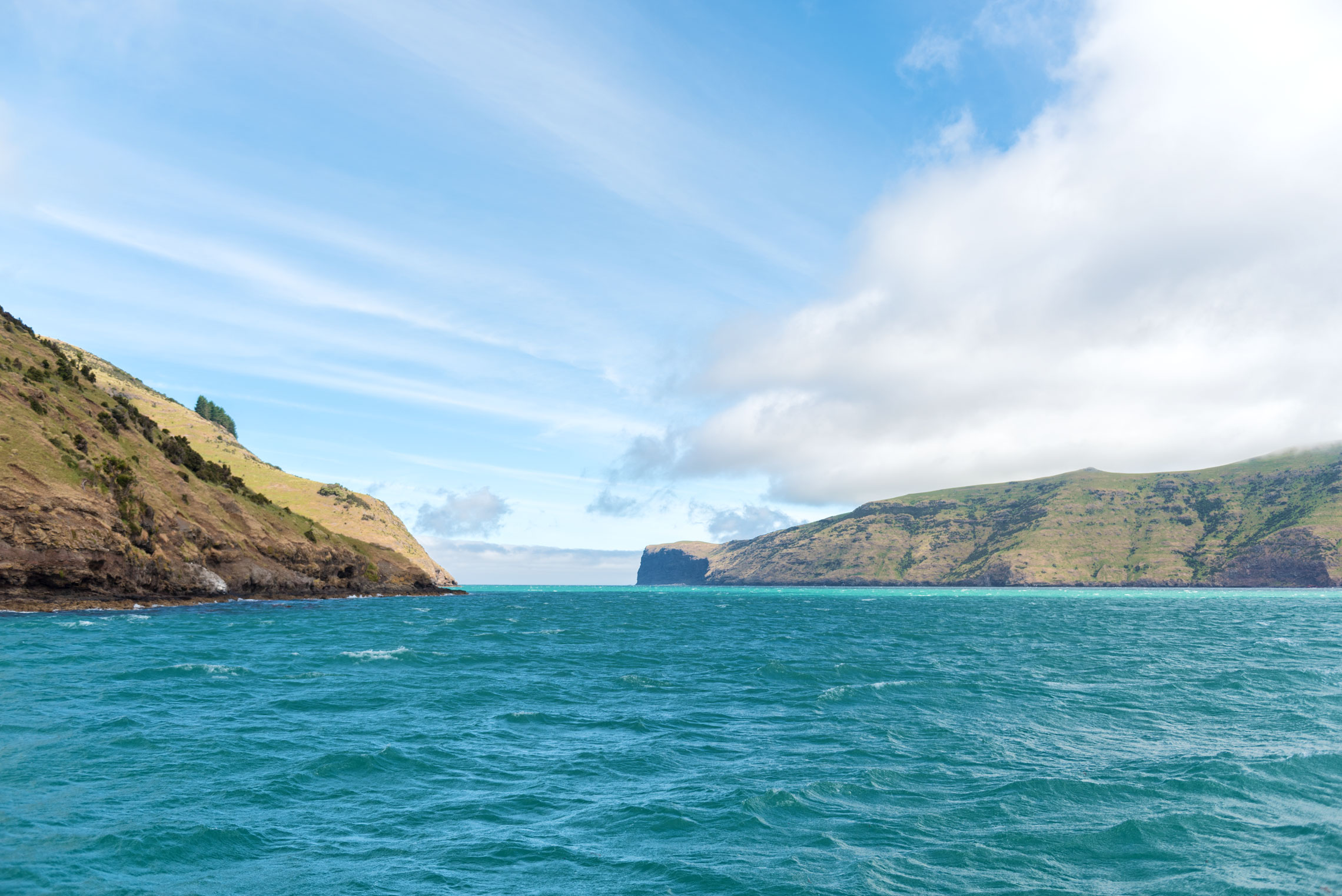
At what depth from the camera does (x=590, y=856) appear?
16.8 m

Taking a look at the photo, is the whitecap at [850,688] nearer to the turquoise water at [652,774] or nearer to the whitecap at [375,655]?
the turquoise water at [652,774]

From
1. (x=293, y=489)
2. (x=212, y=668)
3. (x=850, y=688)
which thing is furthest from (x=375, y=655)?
(x=293, y=489)

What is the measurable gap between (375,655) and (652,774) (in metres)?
32.9

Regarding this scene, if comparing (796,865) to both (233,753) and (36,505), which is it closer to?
(233,753)

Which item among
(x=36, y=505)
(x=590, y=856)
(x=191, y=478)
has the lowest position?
(x=590, y=856)

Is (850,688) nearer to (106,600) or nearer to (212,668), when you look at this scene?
(212,668)

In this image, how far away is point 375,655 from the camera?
4912cm

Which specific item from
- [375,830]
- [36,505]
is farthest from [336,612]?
[375,830]

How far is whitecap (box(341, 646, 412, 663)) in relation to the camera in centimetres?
4741

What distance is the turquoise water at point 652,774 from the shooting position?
1577 centimetres

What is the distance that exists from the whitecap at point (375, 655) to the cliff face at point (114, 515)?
41.9m

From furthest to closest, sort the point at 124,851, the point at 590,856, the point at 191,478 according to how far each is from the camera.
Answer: the point at 191,478 < the point at 590,856 < the point at 124,851

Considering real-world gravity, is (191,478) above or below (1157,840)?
above

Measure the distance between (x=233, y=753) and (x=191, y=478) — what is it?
103 meters
